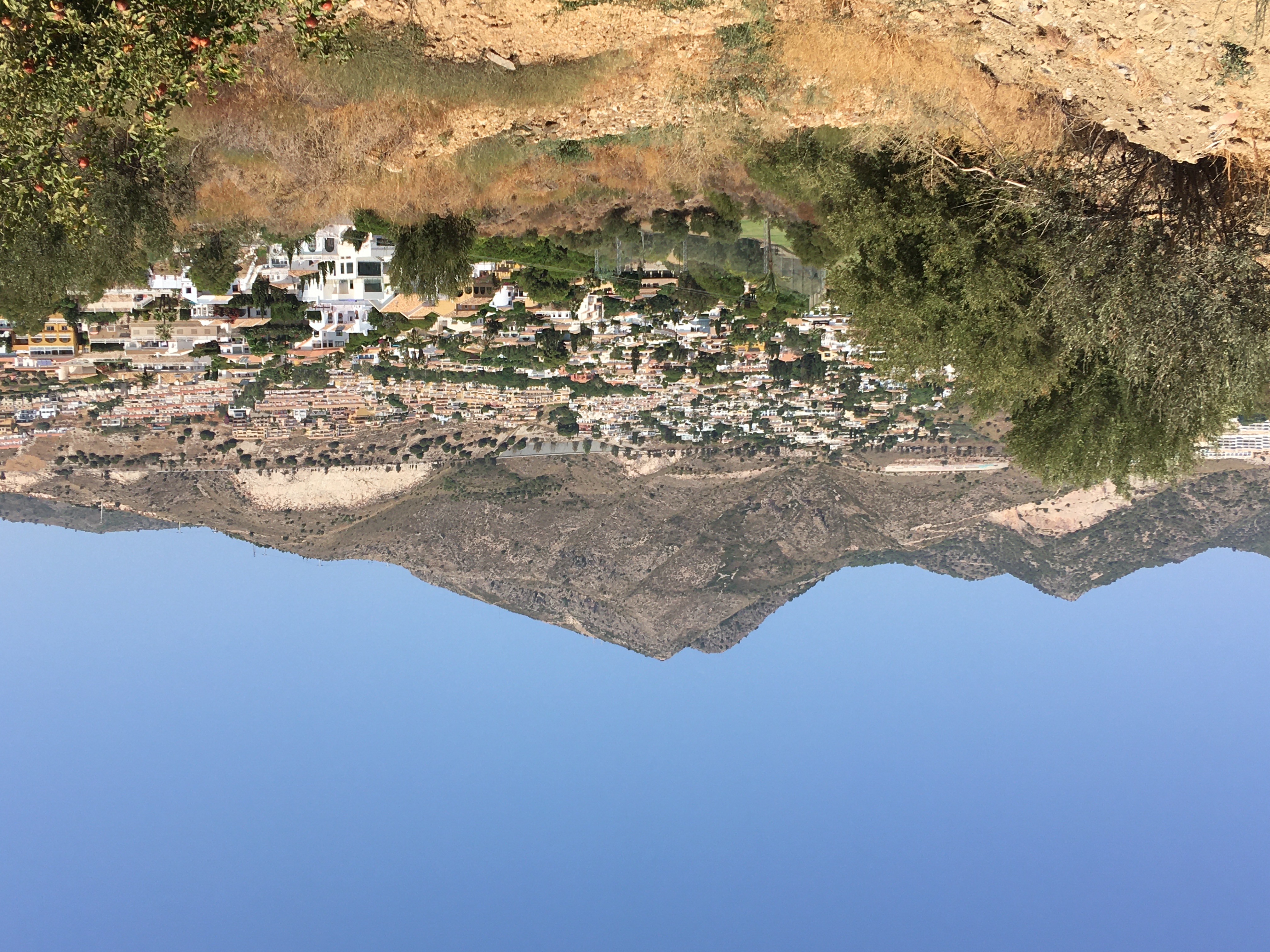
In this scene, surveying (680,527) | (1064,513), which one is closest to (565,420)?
(680,527)

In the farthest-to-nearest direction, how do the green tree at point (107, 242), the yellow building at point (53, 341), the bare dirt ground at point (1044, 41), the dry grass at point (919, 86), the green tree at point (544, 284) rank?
the yellow building at point (53, 341)
the green tree at point (544, 284)
the green tree at point (107, 242)
the dry grass at point (919, 86)
the bare dirt ground at point (1044, 41)

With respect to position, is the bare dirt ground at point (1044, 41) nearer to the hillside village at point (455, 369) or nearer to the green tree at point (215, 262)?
the hillside village at point (455, 369)

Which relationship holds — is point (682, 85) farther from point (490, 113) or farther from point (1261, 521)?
point (1261, 521)

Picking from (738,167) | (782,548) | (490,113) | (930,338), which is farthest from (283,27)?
(782,548)

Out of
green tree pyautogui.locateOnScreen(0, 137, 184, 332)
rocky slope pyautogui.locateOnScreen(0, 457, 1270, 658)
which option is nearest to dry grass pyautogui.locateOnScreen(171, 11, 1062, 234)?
green tree pyautogui.locateOnScreen(0, 137, 184, 332)

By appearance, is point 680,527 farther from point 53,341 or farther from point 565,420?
point 53,341

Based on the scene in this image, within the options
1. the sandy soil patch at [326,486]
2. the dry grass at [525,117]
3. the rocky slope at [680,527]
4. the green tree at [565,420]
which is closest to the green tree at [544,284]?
the dry grass at [525,117]

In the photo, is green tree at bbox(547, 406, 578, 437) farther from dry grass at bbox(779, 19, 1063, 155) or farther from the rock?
dry grass at bbox(779, 19, 1063, 155)
